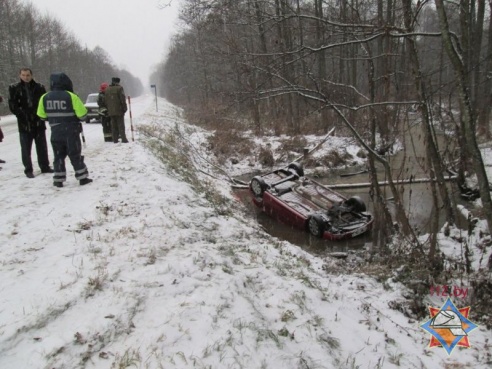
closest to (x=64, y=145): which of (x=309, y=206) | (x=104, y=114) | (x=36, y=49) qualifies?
(x=104, y=114)

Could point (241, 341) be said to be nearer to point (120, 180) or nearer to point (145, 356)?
point (145, 356)

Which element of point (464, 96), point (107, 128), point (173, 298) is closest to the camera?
point (173, 298)

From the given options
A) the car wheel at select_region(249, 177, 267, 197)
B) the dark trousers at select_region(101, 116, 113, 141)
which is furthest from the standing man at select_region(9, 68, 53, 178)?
the car wheel at select_region(249, 177, 267, 197)

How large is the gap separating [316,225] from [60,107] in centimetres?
576

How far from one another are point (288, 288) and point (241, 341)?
136cm

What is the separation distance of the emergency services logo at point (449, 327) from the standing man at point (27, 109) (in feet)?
25.1

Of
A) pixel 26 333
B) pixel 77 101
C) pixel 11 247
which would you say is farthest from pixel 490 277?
pixel 77 101

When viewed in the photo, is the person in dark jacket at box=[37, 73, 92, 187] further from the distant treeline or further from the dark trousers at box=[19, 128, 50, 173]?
the distant treeline

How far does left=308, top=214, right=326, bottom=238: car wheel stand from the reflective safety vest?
5284 millimetres

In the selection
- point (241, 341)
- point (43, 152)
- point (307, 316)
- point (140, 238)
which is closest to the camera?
point (241, 341)

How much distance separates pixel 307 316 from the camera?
418 cm

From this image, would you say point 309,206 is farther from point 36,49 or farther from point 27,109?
point 36,49

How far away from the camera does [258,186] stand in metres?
10.5

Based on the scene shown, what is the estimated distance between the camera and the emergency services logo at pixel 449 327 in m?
4.22
